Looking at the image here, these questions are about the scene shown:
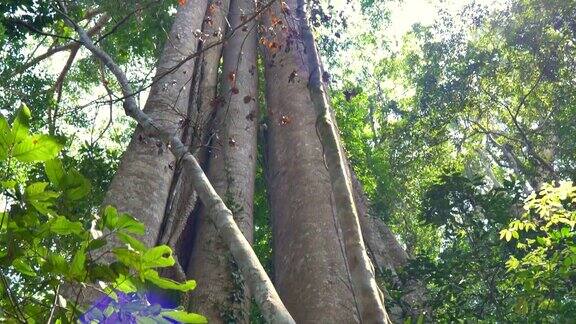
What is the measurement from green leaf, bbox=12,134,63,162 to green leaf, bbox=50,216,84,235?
16cm

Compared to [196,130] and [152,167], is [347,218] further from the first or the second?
[152,167]

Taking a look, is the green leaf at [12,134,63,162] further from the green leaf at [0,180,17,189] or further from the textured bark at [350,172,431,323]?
the textured bark at [350,172,431,323]

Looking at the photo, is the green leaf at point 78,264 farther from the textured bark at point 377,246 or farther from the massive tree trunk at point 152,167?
the textured bark at point 377,246

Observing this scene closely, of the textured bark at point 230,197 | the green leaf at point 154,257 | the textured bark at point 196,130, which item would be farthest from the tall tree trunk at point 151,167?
the green leaf at point 154,257

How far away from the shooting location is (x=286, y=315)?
1559 mm

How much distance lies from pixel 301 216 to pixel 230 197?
28.8 inches

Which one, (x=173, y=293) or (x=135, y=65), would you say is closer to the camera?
(x=173, y=293)

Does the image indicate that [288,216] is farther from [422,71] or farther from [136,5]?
[422,71]

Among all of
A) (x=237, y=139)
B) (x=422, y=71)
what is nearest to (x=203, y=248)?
(x=237, y=139)

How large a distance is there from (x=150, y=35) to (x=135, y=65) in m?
3.09

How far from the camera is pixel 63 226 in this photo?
1293 mm

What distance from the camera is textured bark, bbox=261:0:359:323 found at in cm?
338

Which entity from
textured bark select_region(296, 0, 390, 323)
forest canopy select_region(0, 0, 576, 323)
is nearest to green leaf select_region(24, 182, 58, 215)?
forest canopy select_region(0, 0, 576, 323)

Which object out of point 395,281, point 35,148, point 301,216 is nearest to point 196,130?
point 301,216
